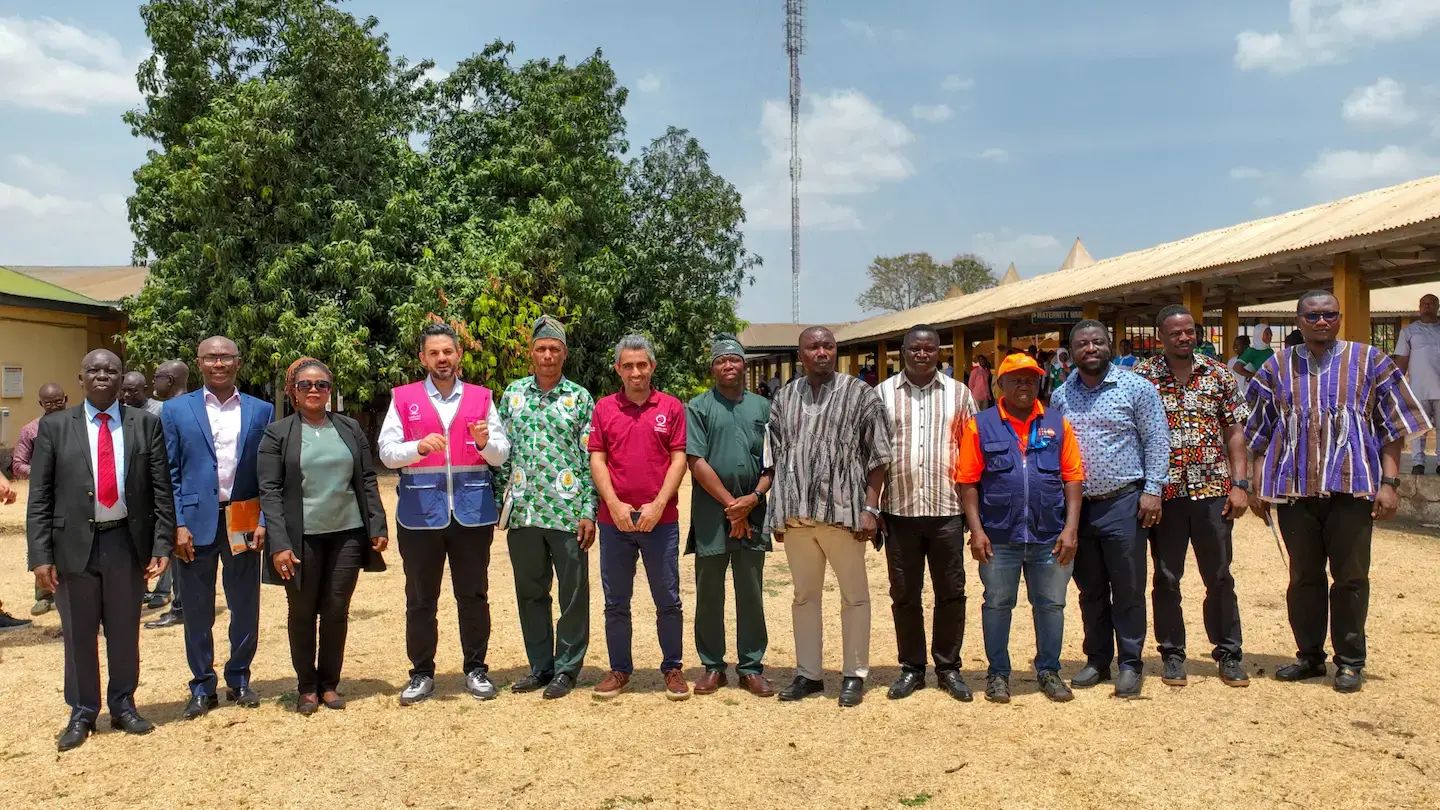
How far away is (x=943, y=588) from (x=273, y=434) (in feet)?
10.6

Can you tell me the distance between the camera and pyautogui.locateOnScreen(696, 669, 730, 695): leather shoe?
489cm

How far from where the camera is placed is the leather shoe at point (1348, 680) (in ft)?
15.6

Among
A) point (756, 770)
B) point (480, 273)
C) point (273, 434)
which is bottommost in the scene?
point (756, 770)

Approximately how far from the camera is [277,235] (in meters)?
17.0

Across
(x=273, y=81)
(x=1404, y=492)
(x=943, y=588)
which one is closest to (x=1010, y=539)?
(x=943, y=588)

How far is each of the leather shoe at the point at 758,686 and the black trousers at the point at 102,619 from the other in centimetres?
281

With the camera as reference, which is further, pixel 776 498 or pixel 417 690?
pixel 417 690

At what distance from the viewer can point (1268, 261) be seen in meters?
10.8

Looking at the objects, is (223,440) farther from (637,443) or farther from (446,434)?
(637,443)

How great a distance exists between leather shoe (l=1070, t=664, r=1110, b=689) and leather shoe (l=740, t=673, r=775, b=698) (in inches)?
58.6

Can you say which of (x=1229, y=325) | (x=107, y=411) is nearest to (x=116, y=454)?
(x=107, y=411)

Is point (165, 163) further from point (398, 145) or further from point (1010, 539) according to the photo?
point (1010, 539)

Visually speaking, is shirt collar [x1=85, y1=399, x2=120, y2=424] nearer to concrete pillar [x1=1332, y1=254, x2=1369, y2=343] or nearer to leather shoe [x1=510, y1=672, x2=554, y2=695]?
leather shoe [x1=510, y1=672, x2=554, y2=695]

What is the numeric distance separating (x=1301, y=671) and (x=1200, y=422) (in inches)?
53.1
